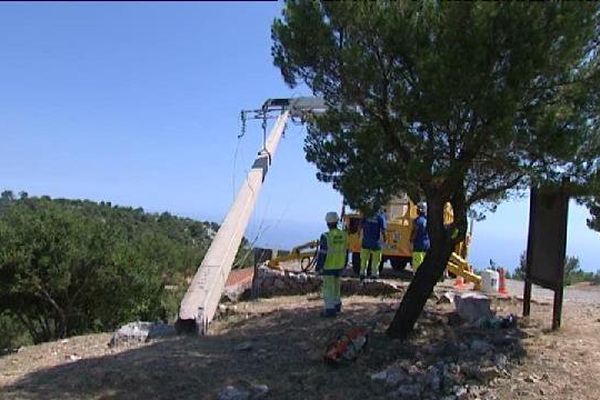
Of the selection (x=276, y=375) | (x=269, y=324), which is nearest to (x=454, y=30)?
(x=276, y=375)

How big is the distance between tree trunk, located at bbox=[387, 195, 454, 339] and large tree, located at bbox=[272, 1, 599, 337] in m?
0.01

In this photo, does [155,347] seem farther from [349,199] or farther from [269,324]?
[349,199]

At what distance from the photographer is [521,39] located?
7.82 meters

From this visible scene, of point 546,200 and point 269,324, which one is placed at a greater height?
point 546,200

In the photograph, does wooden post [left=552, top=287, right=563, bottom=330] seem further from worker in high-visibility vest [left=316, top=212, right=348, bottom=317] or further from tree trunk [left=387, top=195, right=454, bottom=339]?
worker in high-visibility vest [left=316, top=212, right=348, bottom=317]

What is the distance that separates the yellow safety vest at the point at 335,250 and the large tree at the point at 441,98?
6.23 feet

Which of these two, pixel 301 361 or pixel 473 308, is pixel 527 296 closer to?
pixel 473 308

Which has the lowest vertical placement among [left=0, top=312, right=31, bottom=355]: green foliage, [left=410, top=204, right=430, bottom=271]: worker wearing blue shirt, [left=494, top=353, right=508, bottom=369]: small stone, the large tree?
[left=0, top=312, right=31, bottom=355]: green foliage

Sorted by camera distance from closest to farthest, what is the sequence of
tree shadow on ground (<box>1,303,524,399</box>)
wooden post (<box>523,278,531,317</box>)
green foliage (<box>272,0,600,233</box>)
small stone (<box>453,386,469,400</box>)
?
green foliage (<box>272,0,600,233</box>)
small stone (<box>453,386,469,400</box>)
tree shadow on ground (<box>1,303,524,399</box>)
wooden post (<box>523,278,531,317</box>)

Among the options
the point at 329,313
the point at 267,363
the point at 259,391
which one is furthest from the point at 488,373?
the point at 329,313

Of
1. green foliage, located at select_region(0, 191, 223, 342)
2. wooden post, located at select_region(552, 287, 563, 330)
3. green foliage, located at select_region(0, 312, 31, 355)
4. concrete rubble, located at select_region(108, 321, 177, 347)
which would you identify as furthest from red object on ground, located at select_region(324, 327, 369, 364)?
green foliage, located at select_region(0, 312, 31, 355)

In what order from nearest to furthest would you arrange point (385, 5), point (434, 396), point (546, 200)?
point (434, 396)
point (385, 5)
point (546, 200)

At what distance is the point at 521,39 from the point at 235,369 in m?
5.21

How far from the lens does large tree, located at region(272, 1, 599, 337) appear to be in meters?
7.95
